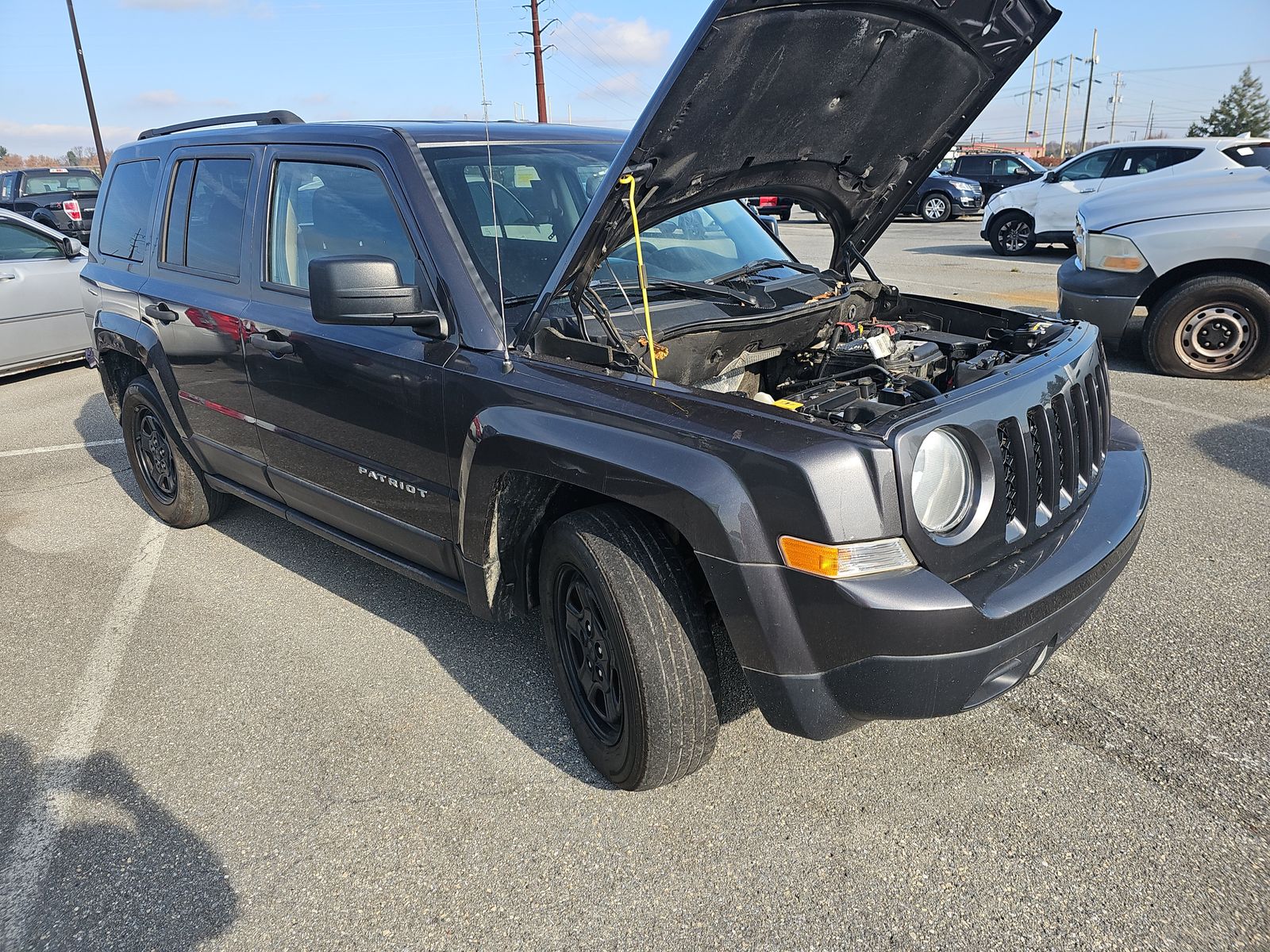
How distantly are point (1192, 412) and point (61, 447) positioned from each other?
7741mm

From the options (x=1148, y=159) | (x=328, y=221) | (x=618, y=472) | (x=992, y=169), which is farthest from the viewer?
(x=992, y=169)

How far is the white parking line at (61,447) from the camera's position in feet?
21.0

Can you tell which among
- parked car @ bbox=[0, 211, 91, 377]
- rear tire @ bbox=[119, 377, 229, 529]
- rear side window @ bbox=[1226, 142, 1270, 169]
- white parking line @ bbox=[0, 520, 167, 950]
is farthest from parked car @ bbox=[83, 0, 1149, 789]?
rear side window @ bbox=[1226, 142, 1270, 169]

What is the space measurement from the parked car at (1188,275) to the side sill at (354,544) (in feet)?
18.6

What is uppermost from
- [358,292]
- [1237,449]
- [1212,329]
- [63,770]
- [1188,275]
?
[358,292]

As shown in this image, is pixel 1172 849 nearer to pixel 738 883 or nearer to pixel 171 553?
pixel 738 883

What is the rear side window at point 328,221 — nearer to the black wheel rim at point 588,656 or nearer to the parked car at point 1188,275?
the black wheel rim at point 588,656

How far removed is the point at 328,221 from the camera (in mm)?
3285

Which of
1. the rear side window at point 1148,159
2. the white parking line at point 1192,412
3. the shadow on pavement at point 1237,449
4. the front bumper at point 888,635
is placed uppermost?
the rear side window at point 1148,159

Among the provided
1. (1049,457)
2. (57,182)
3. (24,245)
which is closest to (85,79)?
(57,182)

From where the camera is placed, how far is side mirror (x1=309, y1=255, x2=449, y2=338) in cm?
255

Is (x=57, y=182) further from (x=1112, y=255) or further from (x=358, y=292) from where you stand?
(x=358, y=292)

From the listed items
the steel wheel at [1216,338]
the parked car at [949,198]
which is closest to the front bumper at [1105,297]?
the steel wheel at [1216,338]

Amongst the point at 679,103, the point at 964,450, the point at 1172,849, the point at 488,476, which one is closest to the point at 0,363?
the point at 488,476
